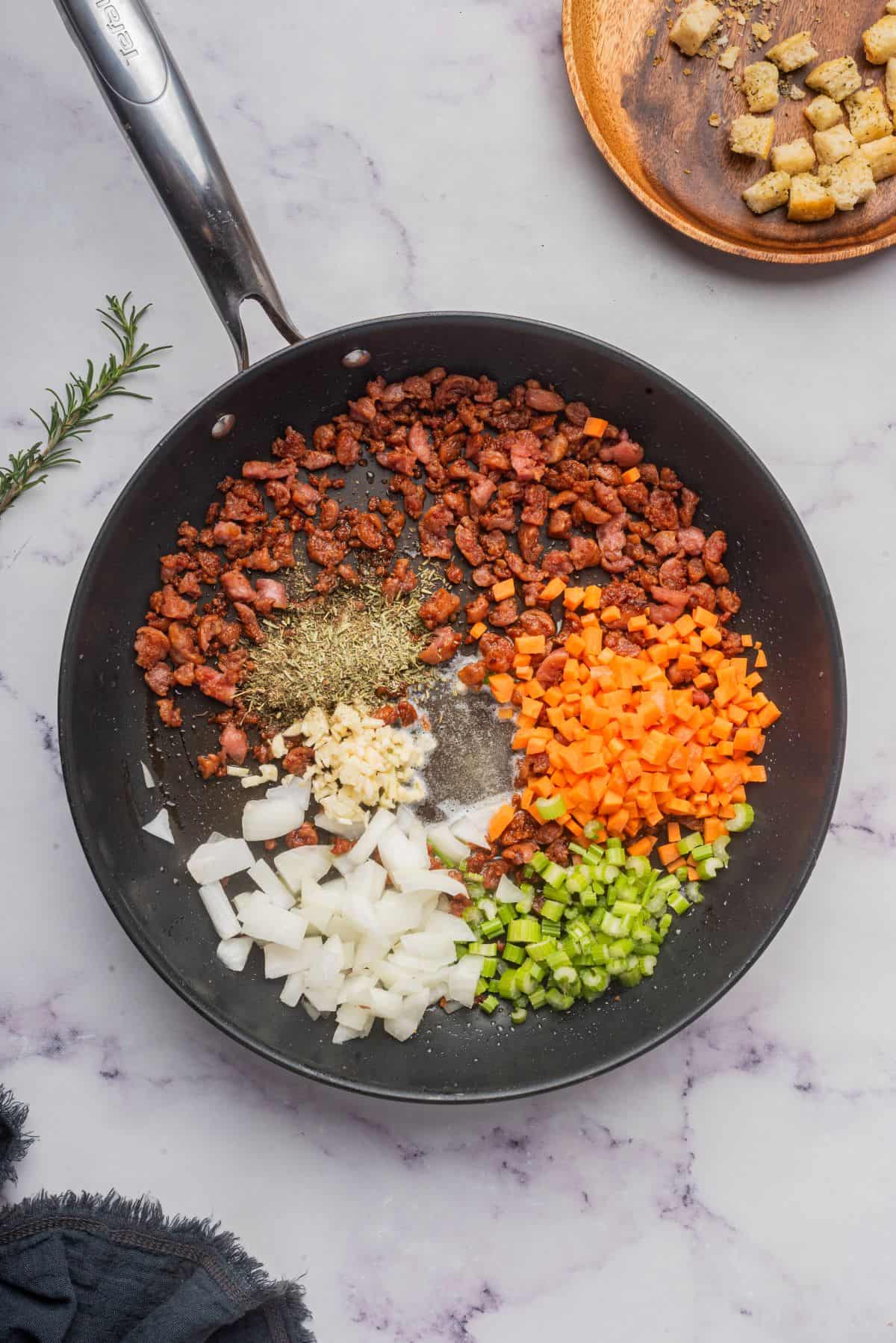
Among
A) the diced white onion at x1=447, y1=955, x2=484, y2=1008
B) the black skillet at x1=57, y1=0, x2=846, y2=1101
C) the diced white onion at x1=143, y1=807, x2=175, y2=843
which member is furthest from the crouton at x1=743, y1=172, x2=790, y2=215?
the diced white onion at x1=143, y1=807, x2=175, y2=843

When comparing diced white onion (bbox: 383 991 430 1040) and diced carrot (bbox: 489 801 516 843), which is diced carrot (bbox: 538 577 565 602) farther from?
diced white onion (bbox: 383 991 430 1040)

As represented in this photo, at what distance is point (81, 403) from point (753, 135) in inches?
57.1

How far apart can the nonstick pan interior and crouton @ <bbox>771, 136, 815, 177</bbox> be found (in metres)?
0.53

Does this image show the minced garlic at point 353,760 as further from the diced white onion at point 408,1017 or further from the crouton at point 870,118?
the crouton at point 870,118

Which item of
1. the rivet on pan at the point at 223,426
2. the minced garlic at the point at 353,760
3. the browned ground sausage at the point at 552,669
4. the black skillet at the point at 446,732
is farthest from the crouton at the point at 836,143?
the minced garlic at the point at 353,760

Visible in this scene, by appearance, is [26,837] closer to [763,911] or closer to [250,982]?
[250,982]

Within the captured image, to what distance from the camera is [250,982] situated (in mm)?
2070

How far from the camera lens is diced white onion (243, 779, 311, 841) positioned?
6.75ft

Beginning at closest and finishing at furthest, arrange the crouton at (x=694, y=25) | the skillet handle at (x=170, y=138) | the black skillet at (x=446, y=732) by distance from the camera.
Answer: the skillet handle at (x=170, y=138) < the black skillet at (x=446, y=732) < the crouton at (x=694, y=25)

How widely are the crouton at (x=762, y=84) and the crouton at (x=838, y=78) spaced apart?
8 cm

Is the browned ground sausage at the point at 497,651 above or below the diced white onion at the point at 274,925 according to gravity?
above

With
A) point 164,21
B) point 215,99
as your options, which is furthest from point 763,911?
point 164,21

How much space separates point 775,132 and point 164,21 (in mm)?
1276

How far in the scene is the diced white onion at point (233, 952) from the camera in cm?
205
